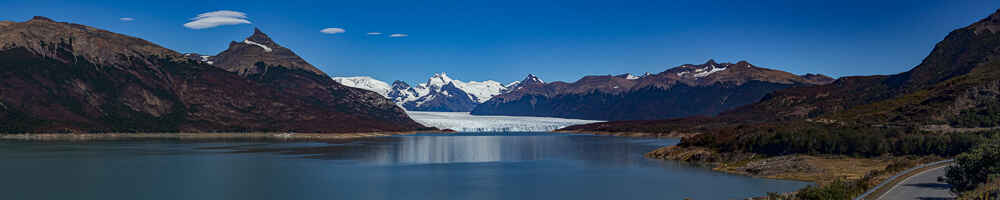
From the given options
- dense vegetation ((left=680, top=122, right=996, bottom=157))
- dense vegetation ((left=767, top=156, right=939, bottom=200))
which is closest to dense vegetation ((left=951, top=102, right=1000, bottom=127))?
dense vegetation ((left=680, top=122, right=996, bottom=157))

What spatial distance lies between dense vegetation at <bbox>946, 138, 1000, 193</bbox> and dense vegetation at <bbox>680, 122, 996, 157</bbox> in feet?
112

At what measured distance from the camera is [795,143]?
310 feet

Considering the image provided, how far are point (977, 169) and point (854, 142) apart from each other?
149 feet

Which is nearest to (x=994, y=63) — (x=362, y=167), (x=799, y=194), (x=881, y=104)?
(x=881, y=104)

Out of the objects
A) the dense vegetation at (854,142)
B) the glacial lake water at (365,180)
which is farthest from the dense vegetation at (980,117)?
the glacial lake water at (365,180)

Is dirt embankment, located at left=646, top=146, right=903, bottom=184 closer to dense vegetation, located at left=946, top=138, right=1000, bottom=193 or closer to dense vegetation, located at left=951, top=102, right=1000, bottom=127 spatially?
dense vegetation, located at left=946, top=138, right=1000, bottom=193

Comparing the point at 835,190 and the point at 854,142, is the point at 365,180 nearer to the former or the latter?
the point at 835,190

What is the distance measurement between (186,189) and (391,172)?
1050 inches

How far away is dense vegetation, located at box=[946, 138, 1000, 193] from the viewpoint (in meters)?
46.2

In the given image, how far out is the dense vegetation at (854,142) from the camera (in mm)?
A: 84438

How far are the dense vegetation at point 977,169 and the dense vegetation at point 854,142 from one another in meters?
34.0

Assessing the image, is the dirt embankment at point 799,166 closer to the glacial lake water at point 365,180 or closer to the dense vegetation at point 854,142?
the dense vegetation at point 854,142

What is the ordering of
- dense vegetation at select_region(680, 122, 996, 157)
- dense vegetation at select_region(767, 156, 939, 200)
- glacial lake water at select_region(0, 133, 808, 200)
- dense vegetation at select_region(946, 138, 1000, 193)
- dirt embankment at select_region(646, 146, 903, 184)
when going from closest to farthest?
1. dense vegetation at select_region(767, 156, 939, 200)
2. dense vegetation at select_region(946, 138, 1000, 193)
3. glacial lake water at select_region(0, 133, 808, 200)
4. dirt embankment at select_region(646, 146, 903, 184)
5. dense vegetation at select_region(680, 122, 996, 157)

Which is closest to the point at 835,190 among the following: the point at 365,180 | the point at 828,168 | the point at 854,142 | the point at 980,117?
the point at 828,168
